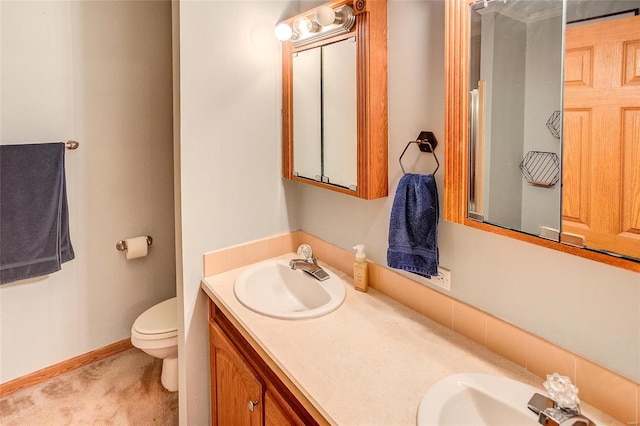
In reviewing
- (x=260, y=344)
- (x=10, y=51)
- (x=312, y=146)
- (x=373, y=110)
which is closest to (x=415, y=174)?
(x=373, y=110)

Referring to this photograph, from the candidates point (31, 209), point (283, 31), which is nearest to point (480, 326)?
point (283, 31)

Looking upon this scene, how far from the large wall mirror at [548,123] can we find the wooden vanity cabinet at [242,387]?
72 cm

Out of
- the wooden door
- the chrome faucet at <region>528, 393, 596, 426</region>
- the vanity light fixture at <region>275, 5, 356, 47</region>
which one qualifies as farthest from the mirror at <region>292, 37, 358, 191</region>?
the chrome faucet at <region>528, 393, 596, 426</region>

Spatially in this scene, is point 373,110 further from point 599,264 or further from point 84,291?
point 84,291

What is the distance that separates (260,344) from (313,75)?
1.06 m

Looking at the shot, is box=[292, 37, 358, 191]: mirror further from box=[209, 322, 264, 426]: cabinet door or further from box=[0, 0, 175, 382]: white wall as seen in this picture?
box=[0, 0, 175, 382]: white wall

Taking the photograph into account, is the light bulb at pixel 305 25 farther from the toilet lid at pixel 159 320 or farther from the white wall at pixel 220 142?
the toilet lid at pixel 159 320

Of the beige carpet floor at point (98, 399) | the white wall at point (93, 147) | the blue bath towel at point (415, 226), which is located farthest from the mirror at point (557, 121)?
the white wall at point (93, 147)

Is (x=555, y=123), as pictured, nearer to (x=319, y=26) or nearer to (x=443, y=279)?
(x=443, y=279)

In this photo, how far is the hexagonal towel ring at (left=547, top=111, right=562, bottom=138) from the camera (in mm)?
914

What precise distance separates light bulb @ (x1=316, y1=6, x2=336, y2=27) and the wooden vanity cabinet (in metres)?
1.14

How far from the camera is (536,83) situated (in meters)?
0.95

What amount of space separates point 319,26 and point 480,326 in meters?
1.20

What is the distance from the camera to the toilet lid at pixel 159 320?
2.06m
